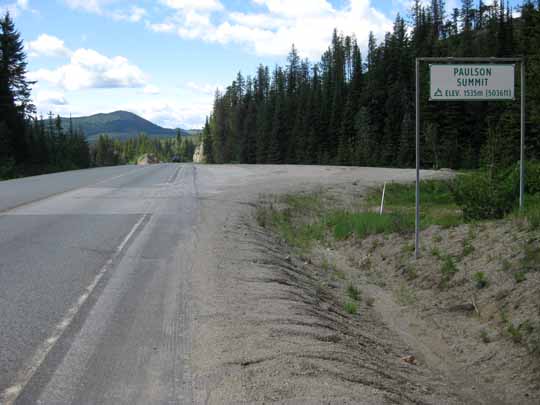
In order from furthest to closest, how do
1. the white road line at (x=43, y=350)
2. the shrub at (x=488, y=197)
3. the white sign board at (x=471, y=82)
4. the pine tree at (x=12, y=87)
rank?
the pine tree at (x=12, y=87)
the shrub at (x=488, y=197)
the white sign board at (x=471, y=82)
the white road line at (x=43, y=350)

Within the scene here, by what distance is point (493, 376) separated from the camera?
20.0 ft

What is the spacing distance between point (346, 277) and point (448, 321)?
301cm

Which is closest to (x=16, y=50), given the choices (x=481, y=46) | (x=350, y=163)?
(x=350, y=163)

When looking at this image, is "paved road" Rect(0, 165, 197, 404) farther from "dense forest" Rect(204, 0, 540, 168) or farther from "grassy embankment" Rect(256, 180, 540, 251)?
"dense forest" Rect(204, 0, 540, 168)

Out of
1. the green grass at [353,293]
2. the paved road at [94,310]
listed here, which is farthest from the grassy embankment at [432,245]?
the paved road at [94,310]

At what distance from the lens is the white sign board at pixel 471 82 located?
9.49 meters

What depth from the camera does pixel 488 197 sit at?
11.6 meters

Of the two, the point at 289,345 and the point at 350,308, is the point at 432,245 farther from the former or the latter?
the point at 289,345

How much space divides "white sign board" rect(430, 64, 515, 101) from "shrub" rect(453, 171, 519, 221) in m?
2.57

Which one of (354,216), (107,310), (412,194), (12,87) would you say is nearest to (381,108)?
(12,87)

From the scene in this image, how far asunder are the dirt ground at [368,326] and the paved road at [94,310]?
32 centimetres

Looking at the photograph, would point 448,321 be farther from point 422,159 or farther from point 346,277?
point 422,159

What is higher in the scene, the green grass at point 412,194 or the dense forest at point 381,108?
the dense forest at point 381,108

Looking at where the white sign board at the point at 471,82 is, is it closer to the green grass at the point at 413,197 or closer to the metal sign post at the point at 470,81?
the metal sign post at the point at 470,81
